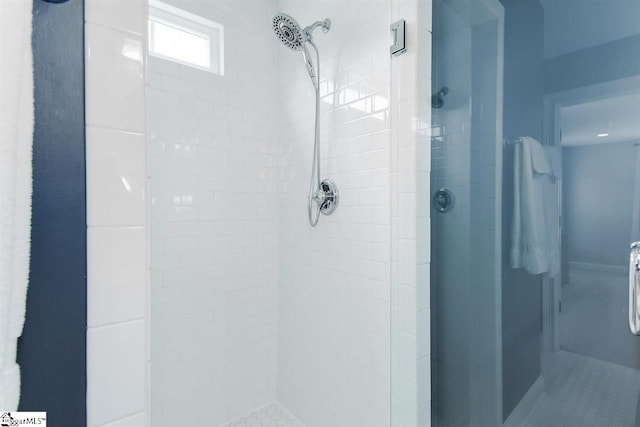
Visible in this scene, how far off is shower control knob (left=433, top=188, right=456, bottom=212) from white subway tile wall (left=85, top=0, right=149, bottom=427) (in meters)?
1.02

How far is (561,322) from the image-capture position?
3.21 feet

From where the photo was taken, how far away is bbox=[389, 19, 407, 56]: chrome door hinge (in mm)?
1235

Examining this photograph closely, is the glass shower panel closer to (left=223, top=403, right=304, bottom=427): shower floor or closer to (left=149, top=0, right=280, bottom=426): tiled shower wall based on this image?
(left=223, top=403, right=304, bottom=427): shower floor

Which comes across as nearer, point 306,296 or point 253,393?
point 306,296

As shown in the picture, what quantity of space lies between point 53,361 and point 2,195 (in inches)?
9.1

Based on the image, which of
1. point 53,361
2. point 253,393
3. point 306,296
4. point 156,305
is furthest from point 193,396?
point 53,361

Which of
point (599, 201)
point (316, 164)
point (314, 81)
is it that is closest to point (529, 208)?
point (599, 201)

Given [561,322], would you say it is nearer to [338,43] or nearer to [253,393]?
[338,43]

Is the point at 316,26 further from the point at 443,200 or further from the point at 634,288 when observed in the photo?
the point at 634,288

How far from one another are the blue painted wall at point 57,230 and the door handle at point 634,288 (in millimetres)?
1215

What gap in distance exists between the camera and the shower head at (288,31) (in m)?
1.47

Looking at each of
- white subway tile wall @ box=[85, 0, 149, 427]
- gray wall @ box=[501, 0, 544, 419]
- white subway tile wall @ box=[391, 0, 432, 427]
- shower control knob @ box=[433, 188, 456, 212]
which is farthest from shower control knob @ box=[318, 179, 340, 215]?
white subway tile wall @ box=[85, 0, 149, 427]

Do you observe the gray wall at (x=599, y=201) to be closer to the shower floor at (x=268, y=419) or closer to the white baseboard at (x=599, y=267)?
the white baseboard at (x=599, y=267)

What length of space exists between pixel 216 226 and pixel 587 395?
1.69m
